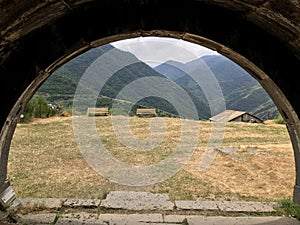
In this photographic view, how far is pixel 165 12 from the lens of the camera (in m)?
4.18

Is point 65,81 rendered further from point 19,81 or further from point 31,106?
point 19,81

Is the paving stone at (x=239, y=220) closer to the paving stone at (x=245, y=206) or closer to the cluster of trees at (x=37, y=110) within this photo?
the paving stone at (x=245, y=206)

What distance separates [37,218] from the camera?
4.88 meters

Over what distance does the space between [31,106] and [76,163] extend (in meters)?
12.1

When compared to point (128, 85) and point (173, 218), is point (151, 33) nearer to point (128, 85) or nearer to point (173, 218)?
point (173, 218)

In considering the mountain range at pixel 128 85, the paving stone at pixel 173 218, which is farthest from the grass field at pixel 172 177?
the mountain range at pixel 128 85

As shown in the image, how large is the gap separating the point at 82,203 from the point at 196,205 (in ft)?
6.24

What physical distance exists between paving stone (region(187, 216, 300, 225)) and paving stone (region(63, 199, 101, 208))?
62.5 inches

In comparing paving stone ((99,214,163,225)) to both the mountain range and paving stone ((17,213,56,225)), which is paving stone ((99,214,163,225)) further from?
the mountain range

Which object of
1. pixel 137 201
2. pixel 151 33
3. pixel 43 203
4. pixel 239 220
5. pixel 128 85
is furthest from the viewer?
pixel 128 85

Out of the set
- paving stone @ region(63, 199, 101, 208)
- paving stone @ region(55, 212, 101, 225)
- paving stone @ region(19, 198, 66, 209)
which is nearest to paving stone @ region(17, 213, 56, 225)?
paving stone @ region(55, 212, 101, 225)

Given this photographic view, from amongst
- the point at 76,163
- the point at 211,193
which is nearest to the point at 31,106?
the point at 76,163

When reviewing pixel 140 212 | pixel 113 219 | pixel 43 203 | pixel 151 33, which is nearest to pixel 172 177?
pixel 140 212

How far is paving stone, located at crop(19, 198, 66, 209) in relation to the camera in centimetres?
539
